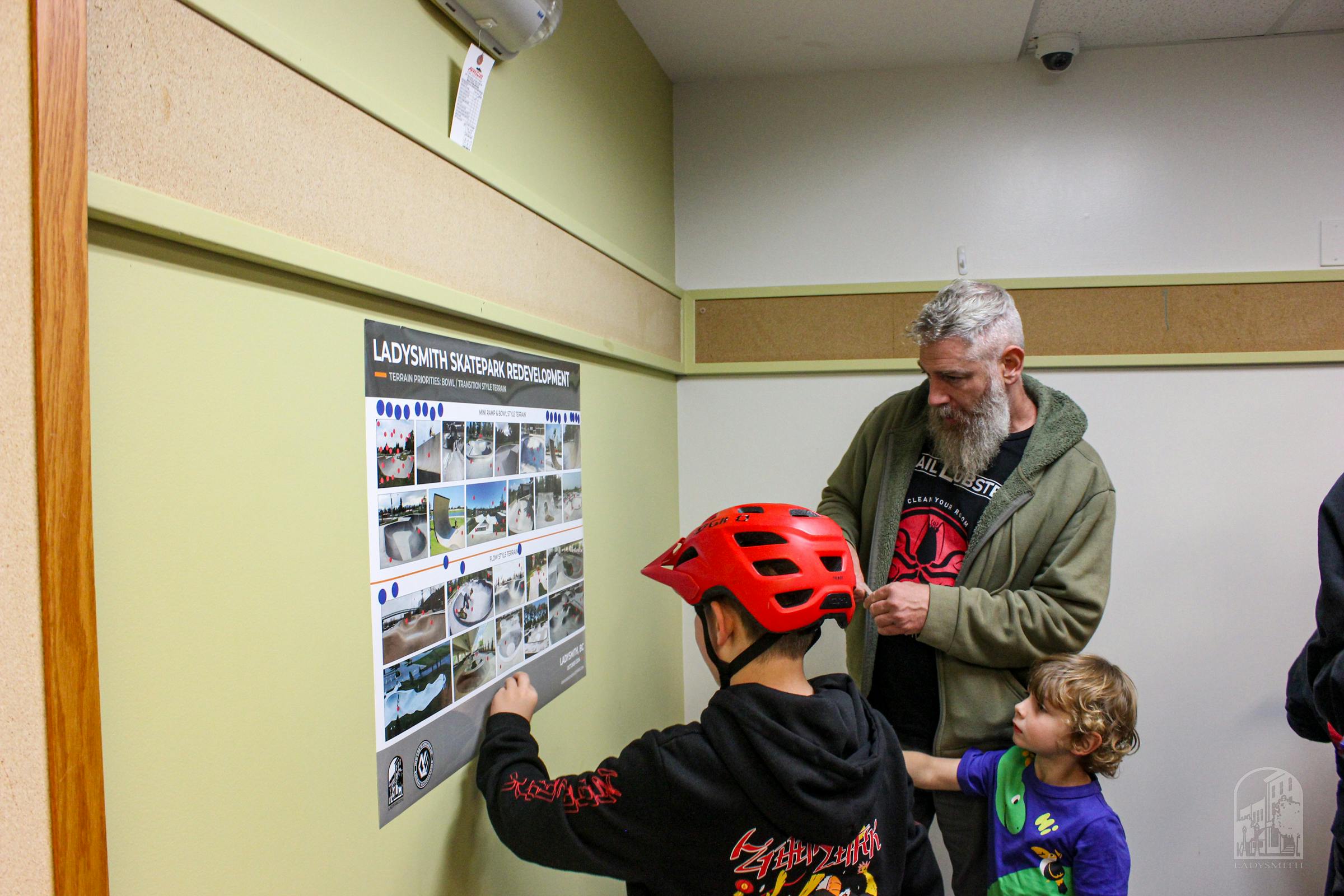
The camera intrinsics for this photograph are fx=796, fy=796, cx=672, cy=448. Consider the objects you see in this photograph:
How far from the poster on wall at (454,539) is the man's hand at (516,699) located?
17 millimetres

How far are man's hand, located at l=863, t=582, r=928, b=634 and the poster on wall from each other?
0.68 meters

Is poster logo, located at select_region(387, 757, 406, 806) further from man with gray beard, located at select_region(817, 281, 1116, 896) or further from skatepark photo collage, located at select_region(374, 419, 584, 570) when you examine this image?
man with gray beard, located at select_region(817, 281, 1116, 896)

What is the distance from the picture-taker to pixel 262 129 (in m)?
0.85

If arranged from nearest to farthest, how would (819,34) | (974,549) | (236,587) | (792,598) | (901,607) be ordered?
(236,587)
(792,598)
(901,607)
(974,549)
(819,34)

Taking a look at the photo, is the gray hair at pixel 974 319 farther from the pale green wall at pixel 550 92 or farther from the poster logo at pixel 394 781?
the poster logo at pixel 394 781

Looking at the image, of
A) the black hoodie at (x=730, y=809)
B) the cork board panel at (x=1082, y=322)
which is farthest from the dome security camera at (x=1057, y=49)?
the black hoodie at (x=730, y=809)

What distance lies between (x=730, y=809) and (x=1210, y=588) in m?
2.20

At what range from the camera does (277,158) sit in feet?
2.88

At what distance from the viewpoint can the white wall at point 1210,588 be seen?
2484 millimetres

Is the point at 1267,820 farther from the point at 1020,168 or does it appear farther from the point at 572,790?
the point at 572,790

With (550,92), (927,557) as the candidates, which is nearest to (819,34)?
(550,92)

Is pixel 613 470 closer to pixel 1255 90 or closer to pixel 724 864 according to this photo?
pixel 724 864

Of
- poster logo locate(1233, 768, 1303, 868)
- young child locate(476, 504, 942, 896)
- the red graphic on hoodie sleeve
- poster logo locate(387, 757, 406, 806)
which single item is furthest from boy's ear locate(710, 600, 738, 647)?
poster logo locate(1233, 768, 1303, 868)

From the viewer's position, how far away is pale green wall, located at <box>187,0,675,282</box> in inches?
39.2
